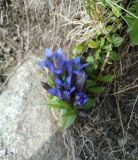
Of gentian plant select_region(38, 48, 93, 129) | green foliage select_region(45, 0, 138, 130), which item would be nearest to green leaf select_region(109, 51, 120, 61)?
green foliage select_region(45, 0, 138, 130)

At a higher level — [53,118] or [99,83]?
[99,83]

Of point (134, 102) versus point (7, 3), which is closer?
point (134, 102)

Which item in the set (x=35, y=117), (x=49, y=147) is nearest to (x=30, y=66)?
(x=35, y=117)

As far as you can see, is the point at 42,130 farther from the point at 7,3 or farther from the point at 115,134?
the point at 7,3

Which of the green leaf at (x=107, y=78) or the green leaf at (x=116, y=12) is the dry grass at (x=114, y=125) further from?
the green leaf at (x=116, y=12)

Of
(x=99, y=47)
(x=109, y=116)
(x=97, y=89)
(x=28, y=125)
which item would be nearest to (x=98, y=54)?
(x=99, y=47)

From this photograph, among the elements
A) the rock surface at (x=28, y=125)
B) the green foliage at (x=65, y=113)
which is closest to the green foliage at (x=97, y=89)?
the green foliage at (x=65, y=113)
